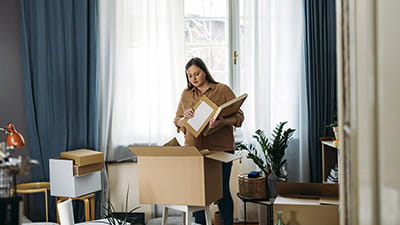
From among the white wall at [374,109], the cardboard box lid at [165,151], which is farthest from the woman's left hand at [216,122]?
the white wall at [374,109]

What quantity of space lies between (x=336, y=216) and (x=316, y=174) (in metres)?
1.25

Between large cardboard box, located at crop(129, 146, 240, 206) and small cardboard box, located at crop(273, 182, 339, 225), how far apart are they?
1.92 feet

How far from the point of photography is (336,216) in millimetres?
2859

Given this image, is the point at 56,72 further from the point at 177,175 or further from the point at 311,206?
the point at 311,206

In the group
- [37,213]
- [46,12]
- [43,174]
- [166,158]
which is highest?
[46,12]

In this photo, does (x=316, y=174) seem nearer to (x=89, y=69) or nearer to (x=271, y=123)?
(x=271, y=123)

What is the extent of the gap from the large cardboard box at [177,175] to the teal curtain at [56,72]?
1527 mm

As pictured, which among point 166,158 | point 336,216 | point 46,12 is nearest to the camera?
point 166,158

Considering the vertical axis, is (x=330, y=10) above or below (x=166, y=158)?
above

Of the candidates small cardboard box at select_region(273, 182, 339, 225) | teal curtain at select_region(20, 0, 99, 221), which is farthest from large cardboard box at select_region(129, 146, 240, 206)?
teal curtain at select_region(20, 0, 99, 221)

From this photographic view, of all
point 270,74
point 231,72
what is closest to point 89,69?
point 231,72

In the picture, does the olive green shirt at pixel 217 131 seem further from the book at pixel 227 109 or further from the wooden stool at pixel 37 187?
the wooden stool at pixel 37 187

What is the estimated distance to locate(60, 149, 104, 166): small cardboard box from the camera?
349 cm

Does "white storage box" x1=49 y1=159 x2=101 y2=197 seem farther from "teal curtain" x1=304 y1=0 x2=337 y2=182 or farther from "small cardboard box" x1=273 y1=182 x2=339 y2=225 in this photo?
"teal curtain" x1=304 y1=0 x2=337 y2=182
